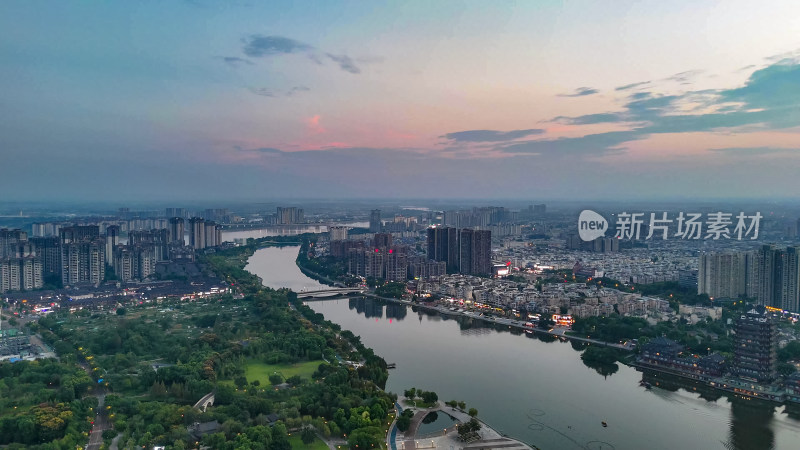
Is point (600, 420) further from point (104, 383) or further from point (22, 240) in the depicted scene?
point (22, 240)

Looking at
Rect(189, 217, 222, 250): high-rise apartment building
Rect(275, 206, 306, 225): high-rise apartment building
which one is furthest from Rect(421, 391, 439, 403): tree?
Rect(275, 206, 306, 225): high-rise apartment building

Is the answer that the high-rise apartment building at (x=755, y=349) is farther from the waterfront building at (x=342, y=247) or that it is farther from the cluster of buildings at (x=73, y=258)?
the cluster of buildings at (x=73, y=258)

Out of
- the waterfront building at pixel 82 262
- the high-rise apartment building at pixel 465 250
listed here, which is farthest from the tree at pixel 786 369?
the waterfront building at pixel 82 262

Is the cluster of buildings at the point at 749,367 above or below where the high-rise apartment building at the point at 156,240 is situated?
below

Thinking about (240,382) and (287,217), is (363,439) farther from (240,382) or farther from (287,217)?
(287,217)

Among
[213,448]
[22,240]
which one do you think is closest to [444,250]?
[22,240]

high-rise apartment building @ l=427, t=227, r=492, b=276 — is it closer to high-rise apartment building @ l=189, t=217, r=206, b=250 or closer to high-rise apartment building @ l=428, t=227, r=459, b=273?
high-rise apartment building @ l=428, t=227, r=459, b=273
